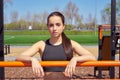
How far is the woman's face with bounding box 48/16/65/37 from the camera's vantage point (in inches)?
114

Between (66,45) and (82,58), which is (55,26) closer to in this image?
(66,45)

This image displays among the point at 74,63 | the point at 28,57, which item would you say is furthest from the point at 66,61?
the point at 28,57

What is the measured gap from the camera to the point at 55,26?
2896mm

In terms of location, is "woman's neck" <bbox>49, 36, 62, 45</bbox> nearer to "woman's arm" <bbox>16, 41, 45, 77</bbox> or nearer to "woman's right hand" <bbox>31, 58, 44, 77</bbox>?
"woman's arm" <bbox>16, 41, 45, 77</bbox>

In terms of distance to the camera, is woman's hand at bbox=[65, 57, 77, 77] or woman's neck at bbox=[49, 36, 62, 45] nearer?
woman's hand at bbox=[65, 57, 77, 77]

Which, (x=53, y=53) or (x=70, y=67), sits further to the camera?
(x=53, y=53)

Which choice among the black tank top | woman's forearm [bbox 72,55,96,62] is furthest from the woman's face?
woman's forearm [bbox 72,55,96,62]

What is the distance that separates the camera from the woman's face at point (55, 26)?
2895 millimetres

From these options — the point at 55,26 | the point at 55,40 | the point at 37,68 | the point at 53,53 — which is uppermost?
the point at 55,26

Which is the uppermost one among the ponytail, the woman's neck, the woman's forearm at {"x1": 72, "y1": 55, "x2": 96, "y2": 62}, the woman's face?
the woman's face

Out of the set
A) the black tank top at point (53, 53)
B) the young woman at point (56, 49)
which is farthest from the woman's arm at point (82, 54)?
the black tank top at point (53, 53)

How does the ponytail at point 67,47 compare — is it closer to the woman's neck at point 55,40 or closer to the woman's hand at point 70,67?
the woman's neck at point 55,40

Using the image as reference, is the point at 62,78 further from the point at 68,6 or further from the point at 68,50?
the point at 68,6

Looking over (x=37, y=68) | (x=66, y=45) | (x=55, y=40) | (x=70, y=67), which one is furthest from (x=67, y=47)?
(x=37, y=68)
